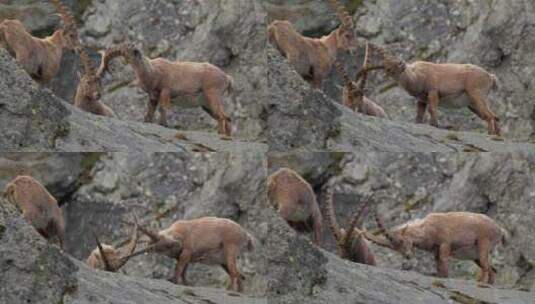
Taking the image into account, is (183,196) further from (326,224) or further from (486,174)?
(486,174)

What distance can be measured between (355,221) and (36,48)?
2.31m

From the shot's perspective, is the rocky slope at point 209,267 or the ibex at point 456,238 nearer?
the rocky slope at point 209,267

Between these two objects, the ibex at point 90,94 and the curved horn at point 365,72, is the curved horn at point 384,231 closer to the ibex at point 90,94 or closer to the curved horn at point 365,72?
the curved horn at point 365,72

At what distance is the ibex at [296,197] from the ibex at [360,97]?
61cm

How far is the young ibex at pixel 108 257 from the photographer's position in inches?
405

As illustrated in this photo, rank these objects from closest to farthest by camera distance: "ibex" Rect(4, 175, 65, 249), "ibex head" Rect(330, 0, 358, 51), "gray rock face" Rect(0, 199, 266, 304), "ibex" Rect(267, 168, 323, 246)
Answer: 1. "gray rock face" Rect(0, 199, 266, 304)
2. "ibex" Rect(4, 175, 65, 249)
3. "ibex" Rect(267, 168, 323, 246)
4. "ibex head" Rect(330, 0, 358, 51)

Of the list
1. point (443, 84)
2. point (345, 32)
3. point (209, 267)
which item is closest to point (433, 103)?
point (443, 84)

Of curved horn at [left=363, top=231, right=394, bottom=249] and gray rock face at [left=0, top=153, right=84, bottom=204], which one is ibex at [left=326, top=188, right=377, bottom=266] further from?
gray rock face at [left=0, top=153, right=84, bottom=204]

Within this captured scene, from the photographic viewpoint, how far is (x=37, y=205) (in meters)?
10.2

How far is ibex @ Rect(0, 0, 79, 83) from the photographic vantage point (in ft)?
33.5

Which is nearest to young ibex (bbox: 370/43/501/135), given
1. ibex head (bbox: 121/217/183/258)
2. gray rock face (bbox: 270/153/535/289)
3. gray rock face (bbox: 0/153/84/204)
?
gray rock face (bbox: 270/153/535/289)

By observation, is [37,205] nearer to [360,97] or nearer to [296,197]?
[296,197]

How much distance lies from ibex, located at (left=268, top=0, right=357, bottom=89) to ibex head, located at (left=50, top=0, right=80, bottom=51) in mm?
1303

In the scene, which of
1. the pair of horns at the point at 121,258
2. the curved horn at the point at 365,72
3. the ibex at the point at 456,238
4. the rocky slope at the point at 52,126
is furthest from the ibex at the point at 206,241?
the curved horn at the point at 365,72
